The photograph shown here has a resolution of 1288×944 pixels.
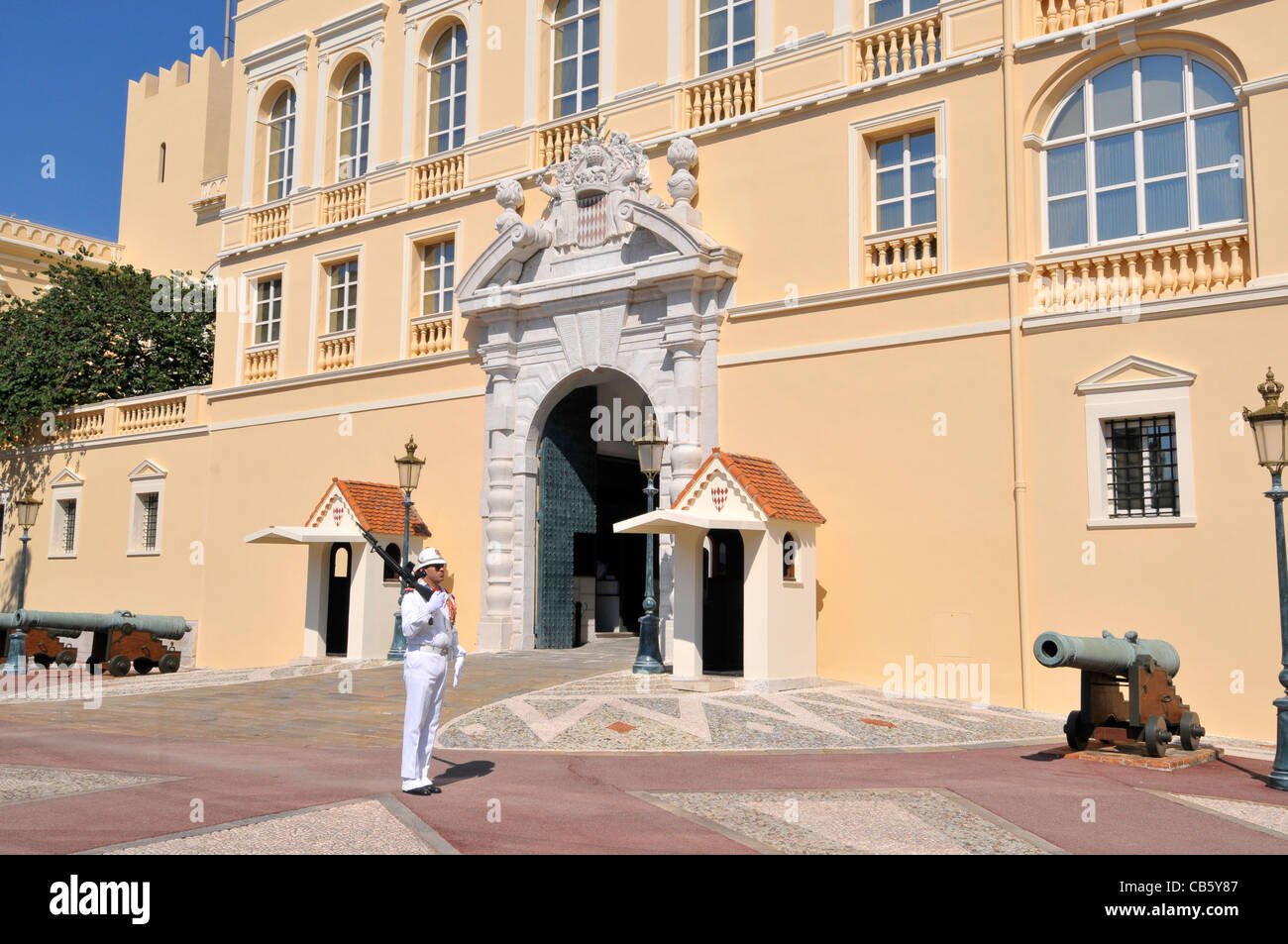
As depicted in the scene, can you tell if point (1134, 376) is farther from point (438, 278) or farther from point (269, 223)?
point (269, 223)

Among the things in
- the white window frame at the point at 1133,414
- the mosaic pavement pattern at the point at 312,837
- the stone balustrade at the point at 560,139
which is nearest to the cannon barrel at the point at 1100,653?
the white window frame at the point at 1133,414

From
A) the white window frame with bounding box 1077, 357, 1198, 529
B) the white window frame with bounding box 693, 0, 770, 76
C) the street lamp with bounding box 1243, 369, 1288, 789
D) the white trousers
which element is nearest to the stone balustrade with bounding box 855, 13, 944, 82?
the white window frame with bounding box 693, 0, 770, 76

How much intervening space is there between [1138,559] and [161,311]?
24678mm

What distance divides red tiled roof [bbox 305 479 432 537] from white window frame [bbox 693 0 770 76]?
28.4 ft

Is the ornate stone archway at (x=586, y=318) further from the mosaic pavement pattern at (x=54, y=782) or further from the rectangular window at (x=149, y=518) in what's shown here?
the rectangular window at (x=149, y=518)

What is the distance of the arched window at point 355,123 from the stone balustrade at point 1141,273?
547 inches

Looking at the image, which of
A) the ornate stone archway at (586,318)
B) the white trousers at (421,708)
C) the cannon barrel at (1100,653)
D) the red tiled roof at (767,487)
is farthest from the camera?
the ornate stone archway at (586,318)

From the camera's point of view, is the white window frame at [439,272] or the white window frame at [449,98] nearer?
the white window frame at [439,272]

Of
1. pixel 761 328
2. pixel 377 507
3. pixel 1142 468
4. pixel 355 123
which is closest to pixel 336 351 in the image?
pixel 377 507

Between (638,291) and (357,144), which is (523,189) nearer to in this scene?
(638,291)

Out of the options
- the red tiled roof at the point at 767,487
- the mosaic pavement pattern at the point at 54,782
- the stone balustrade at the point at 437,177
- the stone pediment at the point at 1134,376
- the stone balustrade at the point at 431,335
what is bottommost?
the mosaic pavement pattern at the point at 54,782

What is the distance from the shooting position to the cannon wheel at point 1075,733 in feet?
35.4

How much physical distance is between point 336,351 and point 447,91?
17.4 ft

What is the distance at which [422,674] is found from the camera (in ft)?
28.1
